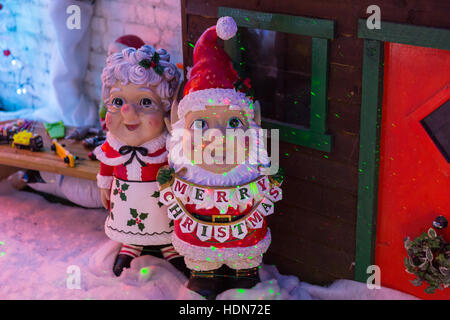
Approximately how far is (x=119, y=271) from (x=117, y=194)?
1.86 feet

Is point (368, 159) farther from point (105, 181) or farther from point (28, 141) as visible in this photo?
point (28, 141)

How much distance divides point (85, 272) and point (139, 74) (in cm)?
147

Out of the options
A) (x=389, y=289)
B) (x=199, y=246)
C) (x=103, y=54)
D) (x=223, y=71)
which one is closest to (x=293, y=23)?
(x=223, y=71)

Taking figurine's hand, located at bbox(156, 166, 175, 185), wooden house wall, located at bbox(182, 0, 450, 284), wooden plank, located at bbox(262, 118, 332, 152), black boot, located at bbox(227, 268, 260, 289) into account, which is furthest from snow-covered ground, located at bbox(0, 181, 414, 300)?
wooden plank, located at bbox(262, 118, 332, 152)

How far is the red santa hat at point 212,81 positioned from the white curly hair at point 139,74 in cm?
32

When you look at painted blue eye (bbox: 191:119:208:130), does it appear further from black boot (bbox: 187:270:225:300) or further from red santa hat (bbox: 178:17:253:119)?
black boot (bbox: 187:270:225:300)

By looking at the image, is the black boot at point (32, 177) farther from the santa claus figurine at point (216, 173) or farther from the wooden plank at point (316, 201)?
the wooden plank at point (316, 201)

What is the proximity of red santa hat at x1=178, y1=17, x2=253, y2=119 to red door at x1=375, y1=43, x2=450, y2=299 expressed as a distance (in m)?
0.83

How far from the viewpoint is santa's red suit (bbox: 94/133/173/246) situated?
165 inches

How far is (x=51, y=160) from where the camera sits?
512 centimetres

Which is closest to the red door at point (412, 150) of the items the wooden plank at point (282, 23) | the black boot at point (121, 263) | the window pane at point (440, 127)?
the window pane at point (440, 127)

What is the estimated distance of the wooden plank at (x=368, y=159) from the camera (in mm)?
3578

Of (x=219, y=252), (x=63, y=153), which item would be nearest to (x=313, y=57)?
(x=219, y=252)

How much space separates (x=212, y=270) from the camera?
13.4 feet
